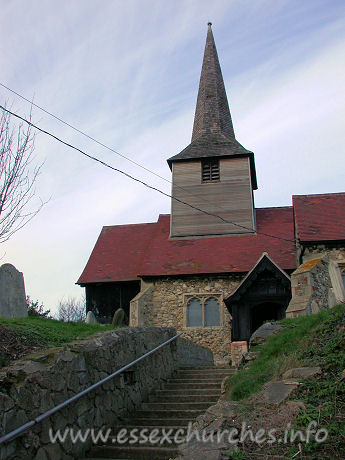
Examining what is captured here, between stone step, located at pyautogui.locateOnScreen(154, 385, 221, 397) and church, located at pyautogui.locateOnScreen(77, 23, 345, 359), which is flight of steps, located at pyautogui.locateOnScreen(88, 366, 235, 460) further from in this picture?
church, located at pyautogui.locateOnScreen(77, 23, 345, 359)

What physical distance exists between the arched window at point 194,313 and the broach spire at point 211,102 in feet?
32.4

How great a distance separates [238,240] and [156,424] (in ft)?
48.5

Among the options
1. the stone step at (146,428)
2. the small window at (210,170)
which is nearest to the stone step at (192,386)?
the stone step at (146,428)

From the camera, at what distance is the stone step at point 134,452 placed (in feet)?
16.7

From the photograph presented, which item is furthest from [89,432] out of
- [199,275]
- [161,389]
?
[199,275]

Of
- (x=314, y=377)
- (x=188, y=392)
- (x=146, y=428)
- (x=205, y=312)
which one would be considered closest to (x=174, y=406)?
(x=188, y=392)

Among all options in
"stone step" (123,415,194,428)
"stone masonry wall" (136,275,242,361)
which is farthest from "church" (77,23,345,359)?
"stone step" (123,415,194,428)

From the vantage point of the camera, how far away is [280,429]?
13.4ft

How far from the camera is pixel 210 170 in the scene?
22.7 metres

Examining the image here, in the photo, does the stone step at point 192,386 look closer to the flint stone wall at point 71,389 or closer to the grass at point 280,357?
the flint stone wall at point 71,389

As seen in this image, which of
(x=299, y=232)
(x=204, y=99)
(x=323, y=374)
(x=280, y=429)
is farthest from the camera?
(x=204, y=99)

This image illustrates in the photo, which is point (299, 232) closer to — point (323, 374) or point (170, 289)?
point (170, 289)

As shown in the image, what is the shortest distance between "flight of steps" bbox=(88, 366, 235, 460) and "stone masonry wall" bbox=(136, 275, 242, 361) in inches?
321

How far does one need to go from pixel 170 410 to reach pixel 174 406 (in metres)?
0.44
